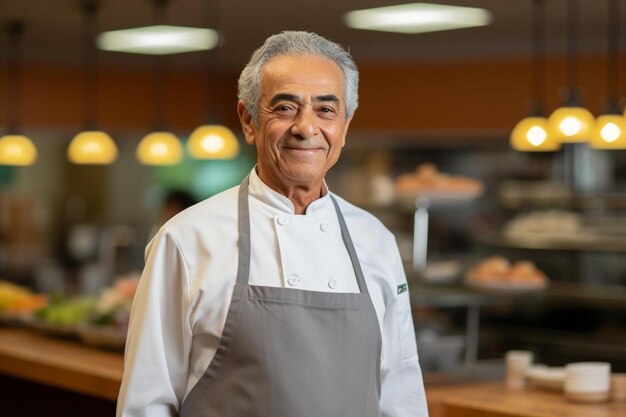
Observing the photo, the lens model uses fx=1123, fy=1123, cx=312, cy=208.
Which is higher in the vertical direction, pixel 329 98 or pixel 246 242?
pixel 329 98

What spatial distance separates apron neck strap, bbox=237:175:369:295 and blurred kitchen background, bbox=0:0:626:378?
2997 millimetres

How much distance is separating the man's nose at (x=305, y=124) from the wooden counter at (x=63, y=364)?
7.03ft

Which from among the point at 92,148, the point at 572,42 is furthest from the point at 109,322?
the point at 572,42

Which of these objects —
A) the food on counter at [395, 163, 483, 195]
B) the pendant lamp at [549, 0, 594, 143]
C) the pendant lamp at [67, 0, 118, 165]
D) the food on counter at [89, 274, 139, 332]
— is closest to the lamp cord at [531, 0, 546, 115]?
the food on counter at [395, 163, 483, 195]

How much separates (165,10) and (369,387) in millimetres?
5042

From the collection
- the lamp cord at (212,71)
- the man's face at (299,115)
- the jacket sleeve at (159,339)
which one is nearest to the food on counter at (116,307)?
the lamp cord at (212,71)

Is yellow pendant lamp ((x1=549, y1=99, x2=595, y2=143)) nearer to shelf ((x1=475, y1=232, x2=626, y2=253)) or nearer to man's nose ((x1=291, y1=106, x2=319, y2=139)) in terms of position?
shelf ((x1=475, y1=232, x2=626, y2=253))

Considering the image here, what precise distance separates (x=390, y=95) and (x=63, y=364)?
5.60 metres

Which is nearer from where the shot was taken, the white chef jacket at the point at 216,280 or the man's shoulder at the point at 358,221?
the white chef jacket at the point at 216,280

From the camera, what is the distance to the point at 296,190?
2.59 m

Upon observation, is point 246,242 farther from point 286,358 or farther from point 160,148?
point 160,148

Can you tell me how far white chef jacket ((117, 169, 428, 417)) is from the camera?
244cm

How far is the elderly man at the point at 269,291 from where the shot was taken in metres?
2.43

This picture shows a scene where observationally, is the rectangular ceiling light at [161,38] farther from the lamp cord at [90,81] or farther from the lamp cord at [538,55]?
the lamp cord at [538,55]
